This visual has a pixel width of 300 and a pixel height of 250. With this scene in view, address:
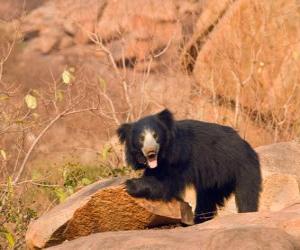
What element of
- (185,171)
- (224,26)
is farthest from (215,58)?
(185,171)

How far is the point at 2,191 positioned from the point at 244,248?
3.10 meters

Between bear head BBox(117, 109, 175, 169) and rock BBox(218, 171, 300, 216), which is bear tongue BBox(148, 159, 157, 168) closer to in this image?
bear head BBox(117, 109, 175, 169)

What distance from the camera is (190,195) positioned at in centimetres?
729

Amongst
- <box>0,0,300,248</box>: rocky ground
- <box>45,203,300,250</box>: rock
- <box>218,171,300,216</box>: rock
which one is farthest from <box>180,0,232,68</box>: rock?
<box>45,203,300,250</box>: rock

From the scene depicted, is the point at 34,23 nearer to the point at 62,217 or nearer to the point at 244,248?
the point at 62,217

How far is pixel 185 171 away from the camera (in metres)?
6.77

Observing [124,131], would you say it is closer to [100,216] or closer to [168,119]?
[168,119]

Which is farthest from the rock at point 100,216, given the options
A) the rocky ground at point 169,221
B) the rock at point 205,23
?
the rock at point 205,23

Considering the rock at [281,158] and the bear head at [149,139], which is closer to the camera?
the bear head at [149,139]

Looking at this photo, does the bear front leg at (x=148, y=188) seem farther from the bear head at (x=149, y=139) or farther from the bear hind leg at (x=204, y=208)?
the bear hind leg at (x=204, y=208)

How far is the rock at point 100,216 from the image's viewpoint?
6219 millimetres

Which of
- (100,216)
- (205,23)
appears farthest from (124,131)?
(205,23)

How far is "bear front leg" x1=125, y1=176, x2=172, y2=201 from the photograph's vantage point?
6.30 meters

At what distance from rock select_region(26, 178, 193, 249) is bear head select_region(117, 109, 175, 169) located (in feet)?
1.13
